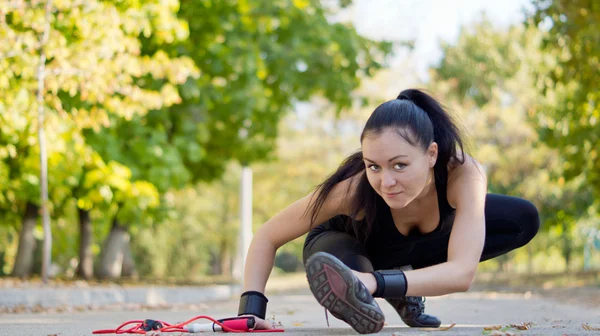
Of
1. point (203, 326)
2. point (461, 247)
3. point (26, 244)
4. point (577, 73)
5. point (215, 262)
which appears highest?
point (215, 262)

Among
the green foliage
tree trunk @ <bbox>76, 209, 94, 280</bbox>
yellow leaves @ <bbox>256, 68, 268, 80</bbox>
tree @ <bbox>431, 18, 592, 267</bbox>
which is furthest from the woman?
tree @ <bbox>431, 18, 592, 267</bbox>

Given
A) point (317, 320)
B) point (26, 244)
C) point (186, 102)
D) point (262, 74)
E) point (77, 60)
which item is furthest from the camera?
point (262, 74)

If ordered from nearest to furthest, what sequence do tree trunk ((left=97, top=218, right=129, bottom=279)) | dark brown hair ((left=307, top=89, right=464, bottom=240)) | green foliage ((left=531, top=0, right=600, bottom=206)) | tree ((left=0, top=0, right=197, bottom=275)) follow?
dark brown hair ((left=307, top=89, right=464, bottom=240)) < tree ((left=0, top=0, right=197, bottom=275)) < green foliage ((left=531, top=0, right=600, bottom=206)) < tree trunk ((left=97, top=218, right=129, bottom=279))

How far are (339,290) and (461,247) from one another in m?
0.70

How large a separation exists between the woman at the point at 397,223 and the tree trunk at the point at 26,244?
10895 mm

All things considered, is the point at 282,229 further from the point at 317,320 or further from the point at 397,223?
the point at 317,320

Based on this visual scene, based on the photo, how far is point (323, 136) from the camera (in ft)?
122

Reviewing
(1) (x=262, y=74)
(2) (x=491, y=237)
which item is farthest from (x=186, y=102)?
(2) (x=491, y=237)

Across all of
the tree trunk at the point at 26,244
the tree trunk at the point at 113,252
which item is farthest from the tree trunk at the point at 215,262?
the tree trunk at the point at 26,244

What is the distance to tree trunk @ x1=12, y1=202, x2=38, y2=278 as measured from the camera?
1472 centimetres

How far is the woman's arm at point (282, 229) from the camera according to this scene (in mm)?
4387

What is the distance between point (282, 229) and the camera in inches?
177

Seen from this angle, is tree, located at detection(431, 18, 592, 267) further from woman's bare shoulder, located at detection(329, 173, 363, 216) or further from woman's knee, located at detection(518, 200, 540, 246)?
woman's bare shoulder, located at detection(329, 173, 363, 216)

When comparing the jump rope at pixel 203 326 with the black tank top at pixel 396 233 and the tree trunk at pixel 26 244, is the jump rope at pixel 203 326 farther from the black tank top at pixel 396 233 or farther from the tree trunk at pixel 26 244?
the tree trunk at pixel 26 244
